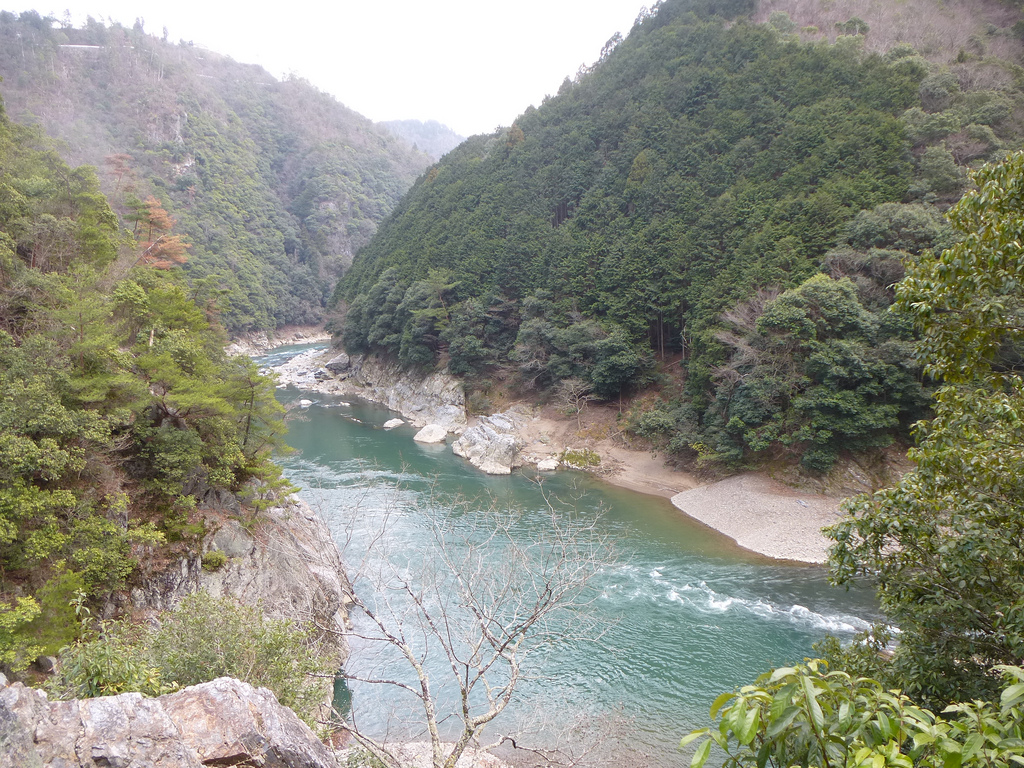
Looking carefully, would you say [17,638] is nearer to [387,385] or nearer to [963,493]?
[963,493]

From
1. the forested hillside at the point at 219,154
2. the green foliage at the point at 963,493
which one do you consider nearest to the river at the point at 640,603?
the green foliage at the point at 963,493

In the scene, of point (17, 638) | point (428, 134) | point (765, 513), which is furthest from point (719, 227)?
point (428, 134)

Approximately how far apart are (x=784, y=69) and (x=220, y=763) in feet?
135

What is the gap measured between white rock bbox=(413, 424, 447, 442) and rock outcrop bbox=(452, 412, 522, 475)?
1636mm

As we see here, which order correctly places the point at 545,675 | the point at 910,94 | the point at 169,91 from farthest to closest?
1. the point at 169,91
2. the point at 910,94
3. the point at 545,675

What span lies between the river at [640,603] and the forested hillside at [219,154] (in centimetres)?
4020

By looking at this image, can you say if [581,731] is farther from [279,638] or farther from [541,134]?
[541,134]

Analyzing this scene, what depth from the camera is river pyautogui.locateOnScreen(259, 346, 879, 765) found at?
11453 millimetres

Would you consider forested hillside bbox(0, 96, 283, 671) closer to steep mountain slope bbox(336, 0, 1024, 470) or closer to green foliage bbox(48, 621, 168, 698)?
green foliage bbox(48, 621, 168, 698)

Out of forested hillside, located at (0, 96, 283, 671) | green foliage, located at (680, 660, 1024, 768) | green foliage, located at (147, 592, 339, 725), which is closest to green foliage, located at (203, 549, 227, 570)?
forested hillside, located at (0, 96, 283, 671)

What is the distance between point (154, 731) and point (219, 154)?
88.7 meters

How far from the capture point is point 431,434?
103ft

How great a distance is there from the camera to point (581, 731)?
1014 cm

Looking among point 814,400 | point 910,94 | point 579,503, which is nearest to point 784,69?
point 910,94
